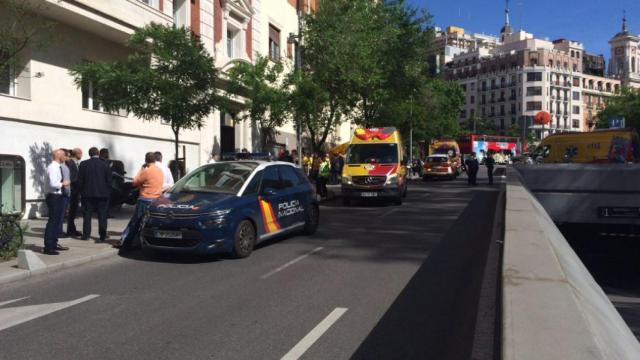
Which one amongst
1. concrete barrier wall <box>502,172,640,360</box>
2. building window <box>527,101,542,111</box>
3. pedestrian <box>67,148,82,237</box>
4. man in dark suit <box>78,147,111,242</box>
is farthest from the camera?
building window <box>527,101,542,111</box>

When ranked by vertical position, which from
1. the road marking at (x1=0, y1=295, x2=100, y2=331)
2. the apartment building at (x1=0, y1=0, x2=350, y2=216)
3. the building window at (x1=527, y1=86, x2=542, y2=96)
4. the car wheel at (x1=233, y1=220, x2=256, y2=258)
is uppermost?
the building window at (x1=527, y1=86, x2=542, y2=96)

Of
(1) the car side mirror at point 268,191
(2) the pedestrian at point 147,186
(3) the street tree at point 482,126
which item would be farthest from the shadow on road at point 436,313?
(3) the street tree at point 482,126

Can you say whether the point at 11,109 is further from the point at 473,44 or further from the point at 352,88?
the point at 473,44

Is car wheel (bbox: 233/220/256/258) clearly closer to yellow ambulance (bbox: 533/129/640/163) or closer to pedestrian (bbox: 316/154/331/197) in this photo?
pedestrian (bbox: 316/154/331/197)

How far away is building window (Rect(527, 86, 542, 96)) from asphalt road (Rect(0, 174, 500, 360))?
388 ft

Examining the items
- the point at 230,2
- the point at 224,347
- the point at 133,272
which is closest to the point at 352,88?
the point at 230,2

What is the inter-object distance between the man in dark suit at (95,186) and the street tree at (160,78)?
2.68 metres

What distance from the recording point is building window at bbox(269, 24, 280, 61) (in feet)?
99.0

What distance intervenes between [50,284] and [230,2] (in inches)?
757

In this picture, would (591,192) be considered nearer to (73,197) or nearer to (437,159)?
(73,197)

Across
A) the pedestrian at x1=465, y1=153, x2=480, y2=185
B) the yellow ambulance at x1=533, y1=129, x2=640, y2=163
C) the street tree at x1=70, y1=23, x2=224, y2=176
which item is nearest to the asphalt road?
the street tree at x1=70, y1=23, x2=224, y2=176

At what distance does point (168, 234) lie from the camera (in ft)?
28.8

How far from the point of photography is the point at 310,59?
25.7 metres

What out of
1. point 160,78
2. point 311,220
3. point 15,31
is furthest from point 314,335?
point 160,78
